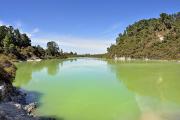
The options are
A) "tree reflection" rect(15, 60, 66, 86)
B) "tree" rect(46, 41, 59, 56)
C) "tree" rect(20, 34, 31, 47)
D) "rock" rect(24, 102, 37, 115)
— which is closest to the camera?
"rock" rect(24, 102, 37, 115)

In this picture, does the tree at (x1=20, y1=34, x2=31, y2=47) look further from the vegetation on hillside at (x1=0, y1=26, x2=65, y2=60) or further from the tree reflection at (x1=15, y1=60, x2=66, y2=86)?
the tree reflection at (x1=15, y1=60, x2=66, y2=86)

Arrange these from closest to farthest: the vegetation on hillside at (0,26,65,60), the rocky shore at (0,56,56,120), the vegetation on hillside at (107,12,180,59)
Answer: the rocky shore at (0,56,56,120) < the vegetation on hillside at (0,26,65,60) < the vegetation on hillside at (107,12,180,59)

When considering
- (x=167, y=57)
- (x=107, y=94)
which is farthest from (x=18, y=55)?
(x=107, y=94)

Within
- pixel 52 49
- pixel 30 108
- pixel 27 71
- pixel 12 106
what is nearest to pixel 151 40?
pixel 52 49

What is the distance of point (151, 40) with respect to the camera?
464ft

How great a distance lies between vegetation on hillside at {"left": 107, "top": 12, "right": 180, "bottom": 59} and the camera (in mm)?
121812

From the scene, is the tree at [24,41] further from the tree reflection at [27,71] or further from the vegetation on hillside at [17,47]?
the tree reflection at [27,71]

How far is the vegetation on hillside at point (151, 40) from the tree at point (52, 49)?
29.8 metres

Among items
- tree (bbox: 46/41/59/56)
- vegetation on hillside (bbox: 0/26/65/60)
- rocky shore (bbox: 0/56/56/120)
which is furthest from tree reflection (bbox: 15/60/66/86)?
tree (bbox: 46/41/59/56)

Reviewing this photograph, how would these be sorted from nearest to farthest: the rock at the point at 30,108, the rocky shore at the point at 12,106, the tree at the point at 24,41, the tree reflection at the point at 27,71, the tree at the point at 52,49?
the rocky shore at the point at 12,106
the rock at the point at 30,108
the tree reflection at the point at 27,71
the tree at the point at 24,41
the tree at the point at 52,49

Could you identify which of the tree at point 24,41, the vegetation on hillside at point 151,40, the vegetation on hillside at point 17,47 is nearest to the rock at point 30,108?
the vegetation on hillside at point 17,47

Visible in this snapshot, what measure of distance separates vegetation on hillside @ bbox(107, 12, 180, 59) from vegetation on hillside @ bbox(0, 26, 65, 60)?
36199 millimetres

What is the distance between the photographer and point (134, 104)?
858 inches

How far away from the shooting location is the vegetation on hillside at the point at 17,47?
4313 inches
